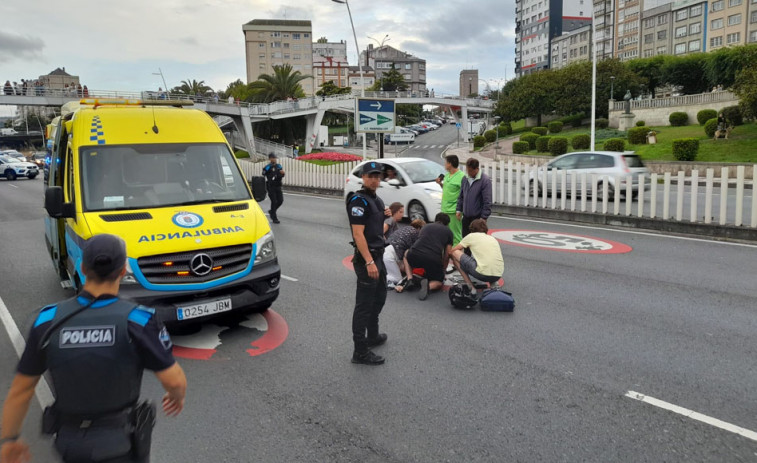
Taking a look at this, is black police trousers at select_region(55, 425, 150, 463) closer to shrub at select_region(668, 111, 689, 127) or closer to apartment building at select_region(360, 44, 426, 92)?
shrub at select_region(668, 111, 689, 127)

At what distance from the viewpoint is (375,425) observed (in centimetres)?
432

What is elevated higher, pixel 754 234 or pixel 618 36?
pixel 618 36

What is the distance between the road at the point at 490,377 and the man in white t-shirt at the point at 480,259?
1.46 feet

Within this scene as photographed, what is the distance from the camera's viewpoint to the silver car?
15.4m

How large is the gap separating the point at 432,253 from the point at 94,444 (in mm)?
5786

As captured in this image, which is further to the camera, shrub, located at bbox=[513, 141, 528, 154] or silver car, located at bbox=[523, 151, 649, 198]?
shrub, located at bbox=[513, 141, 528, 154]

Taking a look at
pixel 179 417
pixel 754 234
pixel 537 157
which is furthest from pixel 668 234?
pixel 537 157

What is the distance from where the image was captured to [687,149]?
93.2 feet

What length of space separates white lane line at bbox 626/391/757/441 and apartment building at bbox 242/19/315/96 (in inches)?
5452

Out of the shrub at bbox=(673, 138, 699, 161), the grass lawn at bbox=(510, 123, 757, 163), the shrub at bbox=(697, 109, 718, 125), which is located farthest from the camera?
the shrub at bbox=(697, 109, 718, 125)

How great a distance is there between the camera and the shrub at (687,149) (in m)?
28.4

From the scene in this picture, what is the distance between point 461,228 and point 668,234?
5.22 m

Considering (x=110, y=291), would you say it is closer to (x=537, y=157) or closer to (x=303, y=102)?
(x=537, y=157)

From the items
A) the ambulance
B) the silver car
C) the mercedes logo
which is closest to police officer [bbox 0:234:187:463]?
the ambulance
